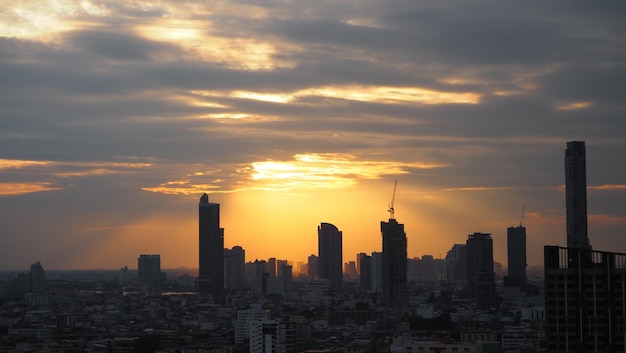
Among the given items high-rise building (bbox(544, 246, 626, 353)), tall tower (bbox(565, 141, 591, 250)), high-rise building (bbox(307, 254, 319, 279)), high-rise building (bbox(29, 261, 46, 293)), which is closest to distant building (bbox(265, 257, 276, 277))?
high-rise building (bbox(307, 254, 319, 279))

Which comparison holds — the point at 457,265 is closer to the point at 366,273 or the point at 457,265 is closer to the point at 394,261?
the point at 366,273

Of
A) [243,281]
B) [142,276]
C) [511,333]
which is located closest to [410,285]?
[243,281]

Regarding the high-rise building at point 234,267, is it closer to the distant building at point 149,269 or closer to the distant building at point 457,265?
the distant building at point 149,269

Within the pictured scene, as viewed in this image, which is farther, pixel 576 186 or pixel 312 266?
pixel 312 266

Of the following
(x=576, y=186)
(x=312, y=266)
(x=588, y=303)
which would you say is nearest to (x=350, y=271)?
(x=312, y=266)

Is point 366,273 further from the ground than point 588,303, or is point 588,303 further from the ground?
point 588,303

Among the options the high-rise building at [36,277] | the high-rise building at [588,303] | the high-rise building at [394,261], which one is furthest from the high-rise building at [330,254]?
the high-rise building at [588,303]

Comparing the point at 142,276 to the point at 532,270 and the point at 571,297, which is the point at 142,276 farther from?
the point at 571,297
